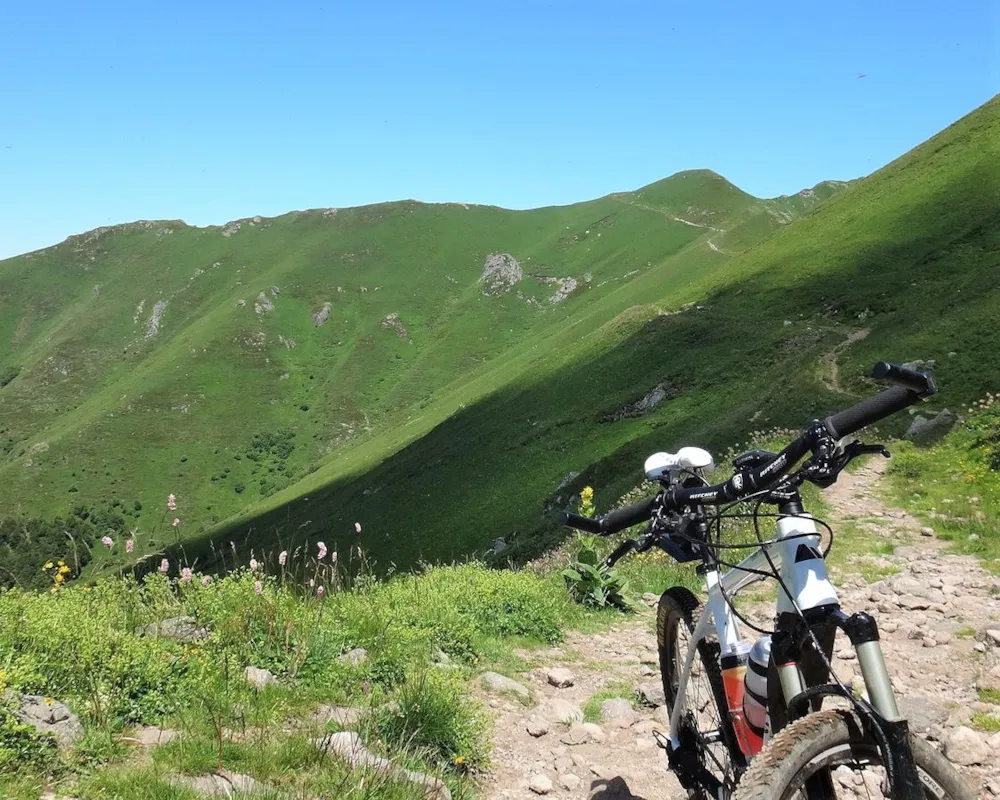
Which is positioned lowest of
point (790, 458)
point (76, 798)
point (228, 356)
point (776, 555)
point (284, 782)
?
point (284, 782)

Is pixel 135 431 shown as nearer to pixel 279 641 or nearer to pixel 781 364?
pixel 781 364

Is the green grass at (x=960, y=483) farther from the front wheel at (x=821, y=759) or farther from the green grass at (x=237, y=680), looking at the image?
the front wheel at (x=821, y=759)

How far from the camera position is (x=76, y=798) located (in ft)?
13.9

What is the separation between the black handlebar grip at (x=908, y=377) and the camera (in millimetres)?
2711

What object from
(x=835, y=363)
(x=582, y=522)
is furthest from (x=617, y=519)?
(x=835, y=363)

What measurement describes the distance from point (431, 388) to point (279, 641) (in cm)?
15434

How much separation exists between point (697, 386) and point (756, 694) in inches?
1925

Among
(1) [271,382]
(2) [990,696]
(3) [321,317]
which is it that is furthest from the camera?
(3) [321,317]

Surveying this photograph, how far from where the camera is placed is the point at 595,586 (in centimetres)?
1030

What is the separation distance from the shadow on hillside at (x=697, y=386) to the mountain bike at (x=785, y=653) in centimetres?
2215

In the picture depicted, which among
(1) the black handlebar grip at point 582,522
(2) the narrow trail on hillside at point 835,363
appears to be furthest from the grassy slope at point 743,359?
(1) the black handlebar grip at point 582,522

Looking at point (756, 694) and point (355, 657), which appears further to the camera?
point (355, 657)

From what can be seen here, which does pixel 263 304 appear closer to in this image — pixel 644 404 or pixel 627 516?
pixel 644 404

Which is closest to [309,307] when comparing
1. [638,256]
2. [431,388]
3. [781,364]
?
[431,388]
